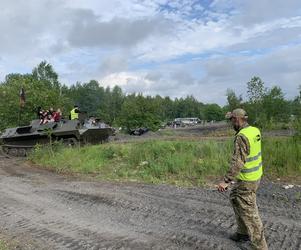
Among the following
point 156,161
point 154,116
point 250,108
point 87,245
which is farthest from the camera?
point 154,116

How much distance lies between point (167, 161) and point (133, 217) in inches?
245

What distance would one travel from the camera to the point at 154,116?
4106cm

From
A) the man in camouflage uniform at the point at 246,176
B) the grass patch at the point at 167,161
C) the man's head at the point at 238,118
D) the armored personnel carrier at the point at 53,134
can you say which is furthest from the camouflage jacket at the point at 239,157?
the armored personnel carrier at the point at 53,134

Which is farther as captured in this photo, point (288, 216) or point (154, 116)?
point (154, 116)

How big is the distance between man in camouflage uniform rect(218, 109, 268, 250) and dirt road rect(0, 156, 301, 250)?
12.3 inches

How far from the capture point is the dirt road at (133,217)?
23.3 feet

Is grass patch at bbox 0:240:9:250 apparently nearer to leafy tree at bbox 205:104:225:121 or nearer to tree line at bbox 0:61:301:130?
tree line at bbox 0:61:301:130

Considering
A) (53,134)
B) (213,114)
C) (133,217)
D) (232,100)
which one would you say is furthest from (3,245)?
(213,114)

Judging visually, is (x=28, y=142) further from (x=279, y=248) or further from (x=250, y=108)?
(x=279, y=248)

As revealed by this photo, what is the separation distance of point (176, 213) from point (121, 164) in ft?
25.4

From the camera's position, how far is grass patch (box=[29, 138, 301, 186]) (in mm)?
13430

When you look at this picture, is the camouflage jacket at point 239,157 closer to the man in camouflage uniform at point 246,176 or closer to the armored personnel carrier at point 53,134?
the man in camouflage uniform at point 246,176

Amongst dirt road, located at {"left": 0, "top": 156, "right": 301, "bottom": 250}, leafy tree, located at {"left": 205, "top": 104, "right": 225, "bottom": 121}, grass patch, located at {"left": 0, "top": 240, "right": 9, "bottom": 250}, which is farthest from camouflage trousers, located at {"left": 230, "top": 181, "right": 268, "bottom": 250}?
leafy tree, located at {"left": 205, "top": 104, "right": 225, "bottom": 121}

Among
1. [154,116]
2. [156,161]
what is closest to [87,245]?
[156,161]
